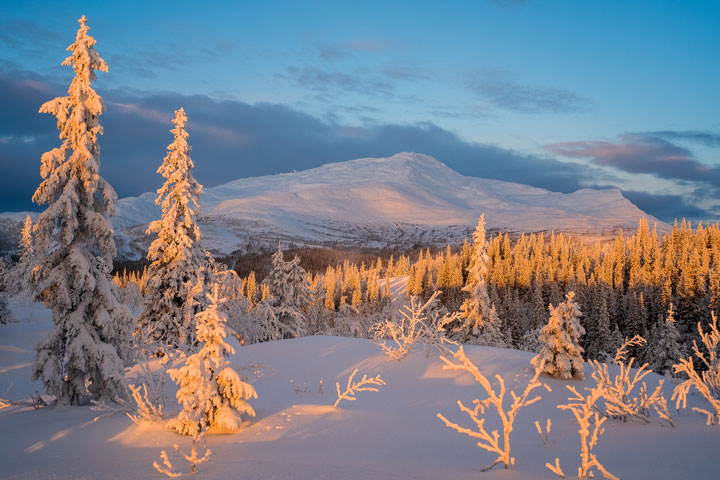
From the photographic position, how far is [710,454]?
546 centimetres

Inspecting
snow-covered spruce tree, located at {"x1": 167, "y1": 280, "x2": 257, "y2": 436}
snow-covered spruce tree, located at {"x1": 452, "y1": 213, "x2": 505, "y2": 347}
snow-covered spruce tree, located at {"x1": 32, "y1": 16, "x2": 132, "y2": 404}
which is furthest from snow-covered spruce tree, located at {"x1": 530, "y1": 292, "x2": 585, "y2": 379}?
snow-covered spruce tree, located at {"x1": 452, "y1": 213, "x2": 505, "y2": 347}

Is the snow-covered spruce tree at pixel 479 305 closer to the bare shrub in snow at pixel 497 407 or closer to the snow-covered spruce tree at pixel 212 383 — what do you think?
the snow-covered spruce tree at pixel 212 383

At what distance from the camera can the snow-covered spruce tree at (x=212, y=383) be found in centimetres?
707

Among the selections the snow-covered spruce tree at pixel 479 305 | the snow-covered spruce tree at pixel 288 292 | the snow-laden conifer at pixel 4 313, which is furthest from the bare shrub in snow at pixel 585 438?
the snow-laden conifer at pixel 4 313

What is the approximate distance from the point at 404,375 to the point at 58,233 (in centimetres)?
1045

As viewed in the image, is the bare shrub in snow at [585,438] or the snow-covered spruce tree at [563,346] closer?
the bare shrub in snow at [585,438]

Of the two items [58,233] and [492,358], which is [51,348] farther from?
[492,358]

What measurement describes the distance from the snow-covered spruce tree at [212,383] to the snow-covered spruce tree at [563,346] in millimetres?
10789

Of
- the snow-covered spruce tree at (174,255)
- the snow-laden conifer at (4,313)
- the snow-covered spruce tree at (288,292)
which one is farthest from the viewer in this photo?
the snow-covered spruce tree at (288,292)

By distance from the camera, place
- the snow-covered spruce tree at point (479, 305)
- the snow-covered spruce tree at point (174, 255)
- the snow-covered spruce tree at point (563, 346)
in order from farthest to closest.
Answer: the snow-covered spruce tree at point (479, 305), the snow-covered spruce tree at point (174, 255), the snow-covered spruce tree at point (563, 346)

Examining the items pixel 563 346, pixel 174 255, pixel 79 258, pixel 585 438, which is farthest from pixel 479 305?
pixel 585 438

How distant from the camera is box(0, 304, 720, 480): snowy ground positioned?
5258 mm

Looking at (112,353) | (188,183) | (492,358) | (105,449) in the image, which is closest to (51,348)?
(112,353)

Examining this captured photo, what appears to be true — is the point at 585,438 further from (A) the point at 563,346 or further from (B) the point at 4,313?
(B) the point at 4,313
